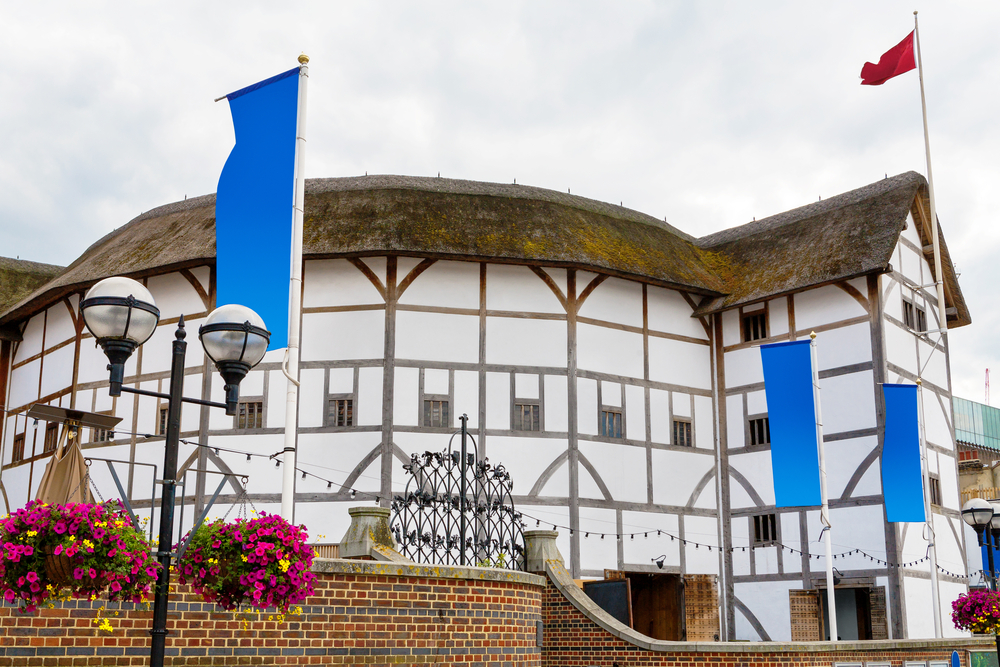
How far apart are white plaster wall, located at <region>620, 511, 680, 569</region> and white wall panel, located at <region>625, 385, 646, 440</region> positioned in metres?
1.89

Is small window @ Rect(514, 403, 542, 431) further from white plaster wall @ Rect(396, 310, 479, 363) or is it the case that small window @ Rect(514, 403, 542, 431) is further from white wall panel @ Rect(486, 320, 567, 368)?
white plaster wall @ Rect(396, 310, 479, 363)

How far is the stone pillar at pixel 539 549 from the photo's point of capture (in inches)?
592

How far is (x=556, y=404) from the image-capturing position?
23.4 m

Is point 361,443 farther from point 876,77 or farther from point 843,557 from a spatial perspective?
point 876,77

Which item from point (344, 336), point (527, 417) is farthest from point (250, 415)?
point (527, 417)

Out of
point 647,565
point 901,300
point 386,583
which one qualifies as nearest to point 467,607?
point 386,583

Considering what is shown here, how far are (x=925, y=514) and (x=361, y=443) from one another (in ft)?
40.2

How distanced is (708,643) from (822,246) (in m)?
14.1

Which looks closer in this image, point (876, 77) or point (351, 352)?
point (351, 352)

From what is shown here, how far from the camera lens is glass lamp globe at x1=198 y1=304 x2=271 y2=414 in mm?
6902

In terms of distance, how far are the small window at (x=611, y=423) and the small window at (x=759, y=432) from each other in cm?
353

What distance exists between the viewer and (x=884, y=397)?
22375 millimetres

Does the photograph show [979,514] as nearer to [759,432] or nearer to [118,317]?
[759,432]

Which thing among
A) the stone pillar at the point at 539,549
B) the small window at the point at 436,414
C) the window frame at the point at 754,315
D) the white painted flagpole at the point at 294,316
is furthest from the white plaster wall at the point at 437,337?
the white painted flagpole at the point at 294,316
